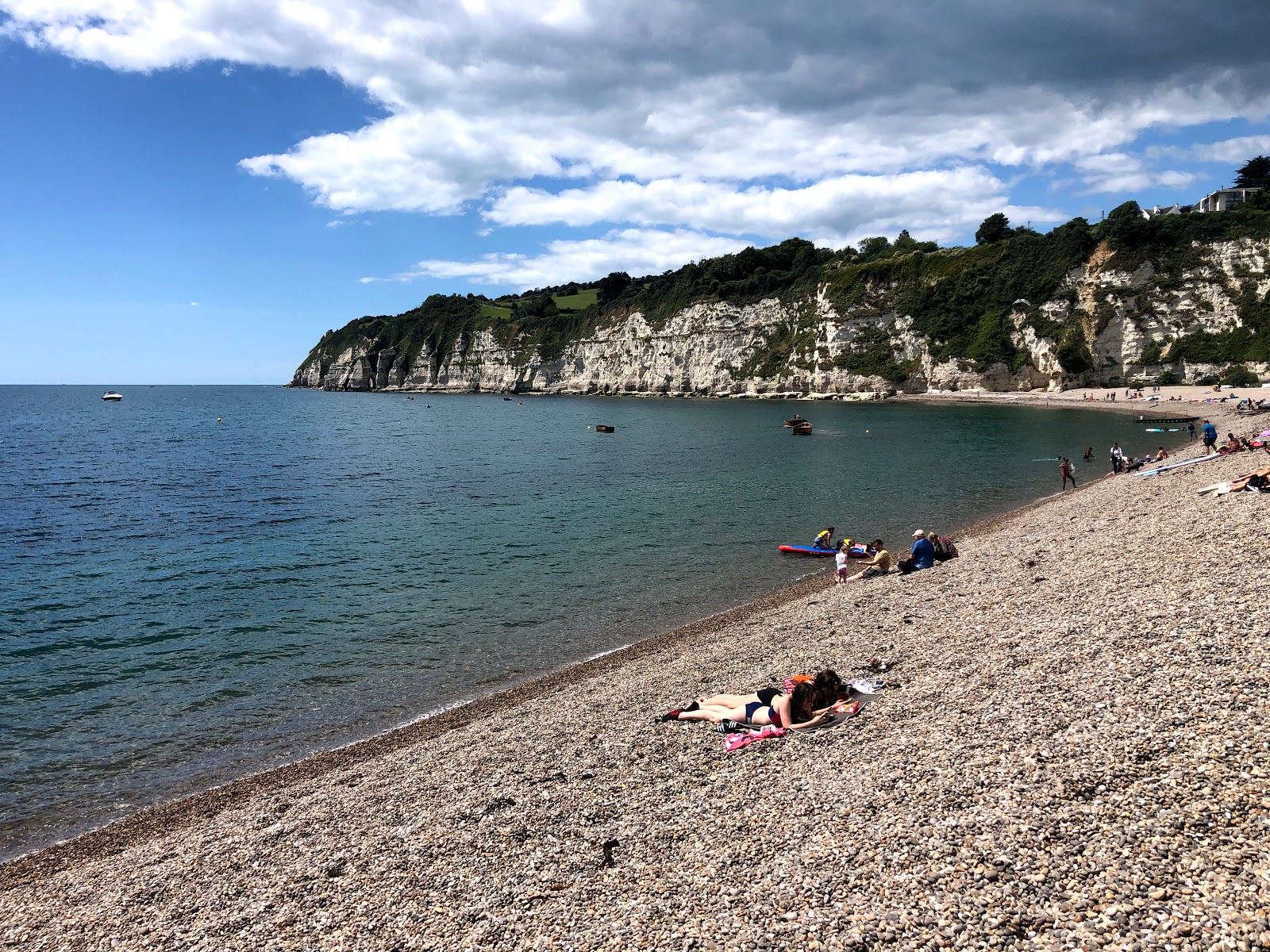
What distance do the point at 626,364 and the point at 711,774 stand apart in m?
156

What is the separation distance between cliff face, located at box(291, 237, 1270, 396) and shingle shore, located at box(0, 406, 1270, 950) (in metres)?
98.9

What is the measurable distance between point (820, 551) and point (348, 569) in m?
16.0

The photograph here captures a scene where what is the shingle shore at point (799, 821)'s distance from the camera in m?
6.18

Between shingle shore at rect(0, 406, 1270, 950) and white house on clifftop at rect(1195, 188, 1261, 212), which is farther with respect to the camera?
white house on clifftop at rect(1195, 188, 1261, 212)

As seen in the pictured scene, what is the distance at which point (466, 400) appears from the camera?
168125 millimetres

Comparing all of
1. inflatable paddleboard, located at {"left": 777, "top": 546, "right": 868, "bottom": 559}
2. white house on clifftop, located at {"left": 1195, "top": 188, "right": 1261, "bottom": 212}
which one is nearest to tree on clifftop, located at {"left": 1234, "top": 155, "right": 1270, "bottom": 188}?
→ white house on clifftop, located at {"left": 1195, "top": 188, "right": 1261, "bottom": 212}

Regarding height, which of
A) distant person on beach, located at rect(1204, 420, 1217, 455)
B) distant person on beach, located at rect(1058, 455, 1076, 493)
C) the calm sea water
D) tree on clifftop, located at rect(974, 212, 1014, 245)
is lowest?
the calm sea water

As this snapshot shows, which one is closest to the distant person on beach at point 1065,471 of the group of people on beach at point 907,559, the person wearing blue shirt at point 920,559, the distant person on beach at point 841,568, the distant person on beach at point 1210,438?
the distant person on beach at point 1210,438

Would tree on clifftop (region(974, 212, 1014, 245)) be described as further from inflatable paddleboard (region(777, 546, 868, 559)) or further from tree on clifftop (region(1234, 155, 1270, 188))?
inflatable paddleboard (region(777, 546, 868, 559))

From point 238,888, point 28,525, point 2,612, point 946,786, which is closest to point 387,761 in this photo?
point 238,888

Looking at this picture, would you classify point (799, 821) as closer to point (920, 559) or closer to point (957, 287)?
point (920, 559)

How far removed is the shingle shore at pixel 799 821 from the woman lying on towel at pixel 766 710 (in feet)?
1.40

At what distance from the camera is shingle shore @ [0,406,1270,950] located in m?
6.18

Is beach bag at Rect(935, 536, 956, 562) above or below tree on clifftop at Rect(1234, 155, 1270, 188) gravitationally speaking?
below
